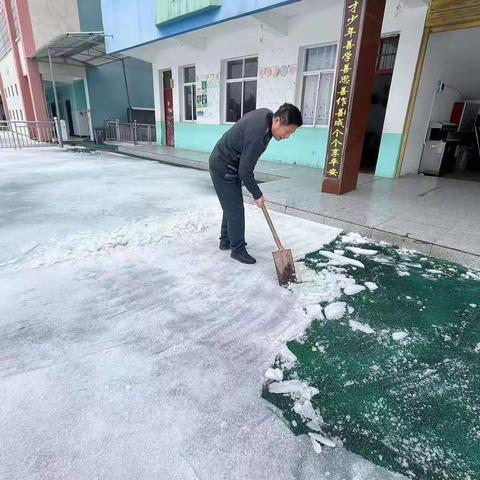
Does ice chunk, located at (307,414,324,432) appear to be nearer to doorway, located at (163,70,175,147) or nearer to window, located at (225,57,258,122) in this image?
window, located at (225,57,258,122)

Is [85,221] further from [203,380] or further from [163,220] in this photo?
[203,380]

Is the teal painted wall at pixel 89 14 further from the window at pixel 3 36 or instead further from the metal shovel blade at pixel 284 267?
the metal shovel blade at pixel 284 267

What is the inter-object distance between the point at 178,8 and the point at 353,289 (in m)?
7.91

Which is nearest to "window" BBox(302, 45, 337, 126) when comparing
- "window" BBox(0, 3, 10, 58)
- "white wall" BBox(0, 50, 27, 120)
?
"white wall" BBox(0, 50, 27, 120)

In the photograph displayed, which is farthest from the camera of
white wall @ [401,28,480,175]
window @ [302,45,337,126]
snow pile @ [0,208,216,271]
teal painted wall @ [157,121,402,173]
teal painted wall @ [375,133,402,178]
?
window @ [302,45,337,126]

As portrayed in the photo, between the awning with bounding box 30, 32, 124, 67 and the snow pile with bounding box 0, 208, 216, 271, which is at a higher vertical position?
the awning with bounding box 30, 32, 124, 67

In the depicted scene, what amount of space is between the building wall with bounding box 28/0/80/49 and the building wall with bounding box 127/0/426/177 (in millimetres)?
5727

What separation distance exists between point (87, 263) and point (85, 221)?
4.38ft

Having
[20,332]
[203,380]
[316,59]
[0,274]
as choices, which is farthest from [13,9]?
[203,380]

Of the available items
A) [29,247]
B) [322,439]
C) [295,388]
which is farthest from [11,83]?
[322,439]

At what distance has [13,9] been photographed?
46.8ft

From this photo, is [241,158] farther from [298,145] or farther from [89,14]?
[89,14]

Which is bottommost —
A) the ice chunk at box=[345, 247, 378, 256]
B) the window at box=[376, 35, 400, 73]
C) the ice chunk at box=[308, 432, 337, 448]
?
the ice chunk at box=[308, 432, 337, 448]

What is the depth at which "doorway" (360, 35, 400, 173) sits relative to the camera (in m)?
6.52
